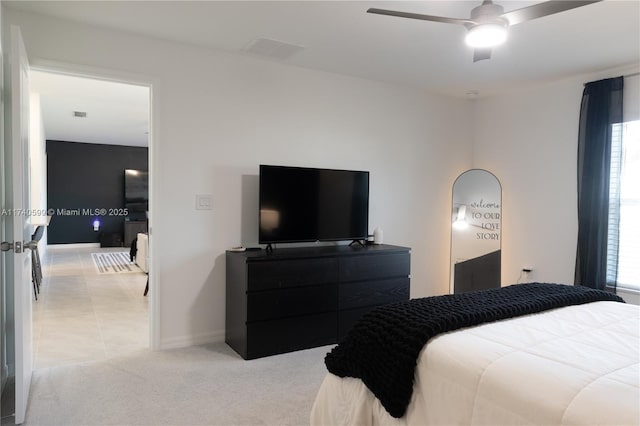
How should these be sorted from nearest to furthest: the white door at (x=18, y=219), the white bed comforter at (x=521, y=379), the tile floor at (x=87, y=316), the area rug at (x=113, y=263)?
1. the white bed comforter at (x=521, y=379)
2. the white door at (x=18, y=219)
3. the tile floor at (x=87, y=316)
4. the area rug at (x=113, y=263)

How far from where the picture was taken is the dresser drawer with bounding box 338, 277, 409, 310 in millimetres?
3684

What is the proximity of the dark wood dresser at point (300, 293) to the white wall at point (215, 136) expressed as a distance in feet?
1.01

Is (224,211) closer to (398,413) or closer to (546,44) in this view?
(398,413)

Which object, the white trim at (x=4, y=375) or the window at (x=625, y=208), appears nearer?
the white trim at (x=4, y=375)

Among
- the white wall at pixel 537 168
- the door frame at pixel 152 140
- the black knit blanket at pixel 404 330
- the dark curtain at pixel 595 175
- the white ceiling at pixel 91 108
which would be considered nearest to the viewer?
the black knit blanket at pixel 404 330

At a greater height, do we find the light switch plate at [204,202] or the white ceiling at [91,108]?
the white ceiling at [91,108]

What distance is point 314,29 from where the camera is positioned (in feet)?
10.1

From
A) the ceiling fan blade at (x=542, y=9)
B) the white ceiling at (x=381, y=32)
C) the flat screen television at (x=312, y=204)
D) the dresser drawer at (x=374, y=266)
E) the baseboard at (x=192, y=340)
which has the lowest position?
the baseboard at (x=192, y=340)

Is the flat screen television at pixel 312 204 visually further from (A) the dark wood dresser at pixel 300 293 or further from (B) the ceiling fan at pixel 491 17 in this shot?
(B) the ceiling fan at pixel 491 17

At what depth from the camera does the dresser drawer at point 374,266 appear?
12.0ft

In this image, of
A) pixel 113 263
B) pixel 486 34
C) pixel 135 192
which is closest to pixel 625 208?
pixel 486 34

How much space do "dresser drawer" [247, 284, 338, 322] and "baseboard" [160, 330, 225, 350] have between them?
0.57 meters

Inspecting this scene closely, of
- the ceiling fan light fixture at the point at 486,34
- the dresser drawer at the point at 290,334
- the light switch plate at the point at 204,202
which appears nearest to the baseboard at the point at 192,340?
the dresser drawer at the point at 290,334

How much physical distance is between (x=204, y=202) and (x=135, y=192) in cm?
782
